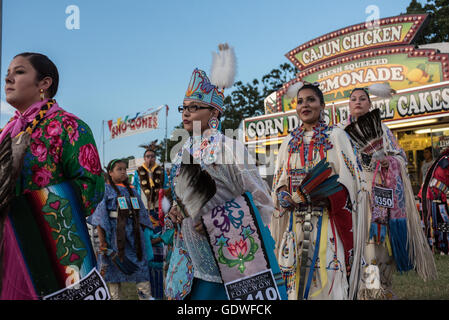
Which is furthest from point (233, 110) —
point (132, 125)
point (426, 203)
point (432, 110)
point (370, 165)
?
point (370, 165)

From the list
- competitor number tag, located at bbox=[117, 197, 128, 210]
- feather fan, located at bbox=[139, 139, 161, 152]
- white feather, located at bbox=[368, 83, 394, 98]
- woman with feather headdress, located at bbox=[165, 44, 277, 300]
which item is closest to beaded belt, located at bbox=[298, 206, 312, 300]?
woman with feather headdress, located at bbox=[165, 44, 277, 300]

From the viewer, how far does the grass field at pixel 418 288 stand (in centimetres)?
495

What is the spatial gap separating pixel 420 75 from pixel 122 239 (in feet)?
33.1

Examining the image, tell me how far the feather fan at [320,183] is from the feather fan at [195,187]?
1047mm

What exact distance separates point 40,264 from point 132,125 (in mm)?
14121

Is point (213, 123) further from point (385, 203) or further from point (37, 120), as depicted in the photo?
point (385, 203)

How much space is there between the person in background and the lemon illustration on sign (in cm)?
958

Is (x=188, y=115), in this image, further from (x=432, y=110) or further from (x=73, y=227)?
(x=432, y=110)

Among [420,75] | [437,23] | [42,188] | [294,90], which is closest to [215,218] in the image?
[42,188]

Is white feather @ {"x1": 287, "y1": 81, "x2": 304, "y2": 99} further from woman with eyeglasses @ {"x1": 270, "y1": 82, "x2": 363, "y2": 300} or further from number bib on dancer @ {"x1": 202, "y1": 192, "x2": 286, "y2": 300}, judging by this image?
number bib on dancer @ {"x1": 202, "y1": 192, "x2": 286, "y2": 300}

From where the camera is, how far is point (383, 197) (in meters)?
4.71

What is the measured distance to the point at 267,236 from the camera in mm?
2490
